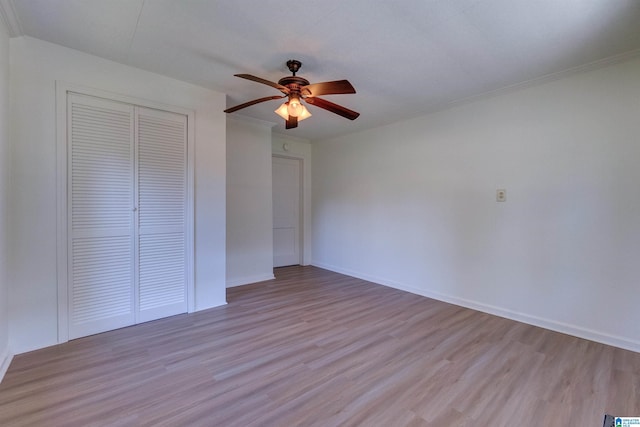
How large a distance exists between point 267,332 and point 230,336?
32cm

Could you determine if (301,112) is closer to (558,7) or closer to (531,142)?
(558,7)

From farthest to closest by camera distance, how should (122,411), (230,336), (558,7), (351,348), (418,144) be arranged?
1. (418,144)
2. (230,336)
3. (351,348)
4. (558,7)
5. (122,411)

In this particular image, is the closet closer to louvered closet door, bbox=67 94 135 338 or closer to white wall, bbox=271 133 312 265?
louvered closet door, bbox=67 94 135 338

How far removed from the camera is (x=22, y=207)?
2.12m

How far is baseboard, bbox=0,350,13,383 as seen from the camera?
6.17 ft

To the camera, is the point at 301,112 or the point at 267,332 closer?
the point at 301,112

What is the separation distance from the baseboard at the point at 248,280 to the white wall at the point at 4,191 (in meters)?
2.22

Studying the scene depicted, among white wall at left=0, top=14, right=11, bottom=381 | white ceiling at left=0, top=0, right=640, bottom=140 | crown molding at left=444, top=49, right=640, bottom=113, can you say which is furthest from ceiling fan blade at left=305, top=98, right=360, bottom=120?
white wall at left=0, top=14, right=11, bottom=381

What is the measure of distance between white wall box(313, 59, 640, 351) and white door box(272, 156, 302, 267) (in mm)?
1592

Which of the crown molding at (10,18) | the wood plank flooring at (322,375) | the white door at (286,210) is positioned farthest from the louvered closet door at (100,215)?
the white door at (286,210)

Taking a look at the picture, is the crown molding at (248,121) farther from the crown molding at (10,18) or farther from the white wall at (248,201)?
the crown molding at (10,18)

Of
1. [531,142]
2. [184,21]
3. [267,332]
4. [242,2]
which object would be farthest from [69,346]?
[531,142]

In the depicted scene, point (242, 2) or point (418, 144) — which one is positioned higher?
point (242, 2)

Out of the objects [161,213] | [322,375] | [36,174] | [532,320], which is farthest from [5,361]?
[532,320]
